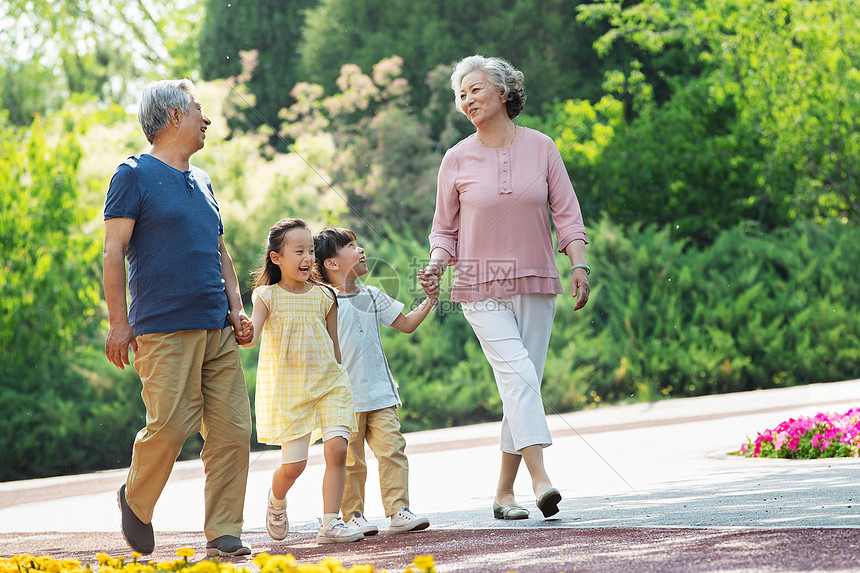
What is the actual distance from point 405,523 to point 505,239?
52.0 inches

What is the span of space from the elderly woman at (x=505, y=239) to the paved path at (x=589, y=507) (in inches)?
27.0

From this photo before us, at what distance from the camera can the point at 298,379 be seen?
427cm

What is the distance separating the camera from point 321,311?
14.5 feet

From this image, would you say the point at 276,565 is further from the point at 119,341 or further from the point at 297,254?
the point at 297,254

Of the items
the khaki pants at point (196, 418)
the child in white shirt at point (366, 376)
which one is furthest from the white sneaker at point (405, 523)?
the khaki pants at point (196, 418)

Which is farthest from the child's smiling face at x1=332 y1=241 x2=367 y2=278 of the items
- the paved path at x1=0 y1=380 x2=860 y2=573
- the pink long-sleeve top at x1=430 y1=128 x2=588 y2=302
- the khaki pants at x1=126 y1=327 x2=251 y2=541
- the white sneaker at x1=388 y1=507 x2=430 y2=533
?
the paved path at x1=0 y1=380 x2=860 y2=573

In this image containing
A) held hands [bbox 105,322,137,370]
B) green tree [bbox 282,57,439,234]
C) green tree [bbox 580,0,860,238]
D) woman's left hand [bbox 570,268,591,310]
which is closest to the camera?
held hands [bbox 105,322,137,370]

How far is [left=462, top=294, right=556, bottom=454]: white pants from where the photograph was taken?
13.9 ft

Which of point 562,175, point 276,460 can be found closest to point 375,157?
point 276,460

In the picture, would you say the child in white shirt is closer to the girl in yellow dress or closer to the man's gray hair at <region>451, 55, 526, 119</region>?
the girl in yellow dress

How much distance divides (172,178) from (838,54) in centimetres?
1344

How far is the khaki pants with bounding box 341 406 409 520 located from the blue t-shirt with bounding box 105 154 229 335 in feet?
3.17

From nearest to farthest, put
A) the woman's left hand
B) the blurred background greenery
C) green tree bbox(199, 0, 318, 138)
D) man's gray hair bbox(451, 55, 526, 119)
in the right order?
the woman's left hand
man's gray hair bbox(451, 55, 526, 119)
the blurred background greenery
green tree bbox(199, 0, 318, 138)

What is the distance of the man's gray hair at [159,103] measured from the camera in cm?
395
